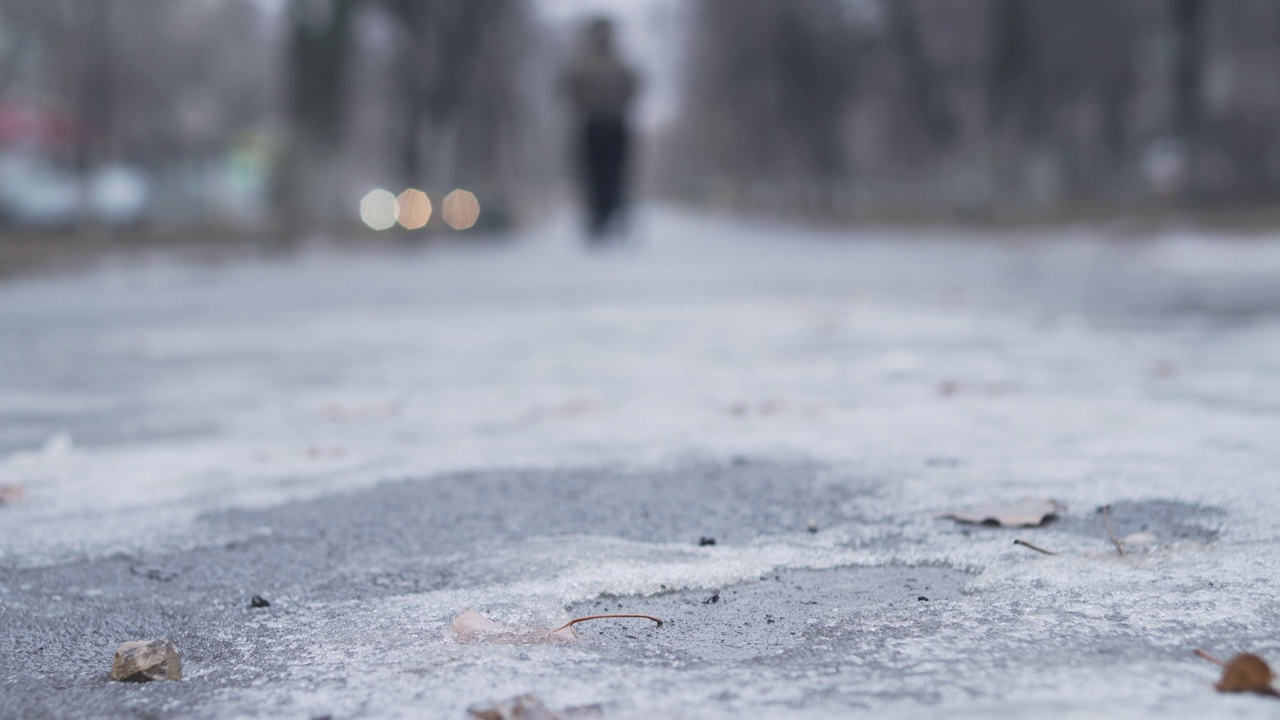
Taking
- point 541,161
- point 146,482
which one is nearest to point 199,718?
point 146,482

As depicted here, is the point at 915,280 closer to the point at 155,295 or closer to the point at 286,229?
the point at 155,295

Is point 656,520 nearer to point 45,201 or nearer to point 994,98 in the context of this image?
point 994,98

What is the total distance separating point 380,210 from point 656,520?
68.4ft

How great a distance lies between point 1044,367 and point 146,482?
289 centimetres

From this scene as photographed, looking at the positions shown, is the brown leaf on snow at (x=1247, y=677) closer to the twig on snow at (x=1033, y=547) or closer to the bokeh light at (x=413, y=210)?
the twig on snow at (x=1033, y=547)

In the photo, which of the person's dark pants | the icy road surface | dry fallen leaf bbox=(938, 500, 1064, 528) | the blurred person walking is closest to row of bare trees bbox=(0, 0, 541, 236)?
the person's dark pants

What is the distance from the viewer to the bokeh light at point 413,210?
74.7 ft

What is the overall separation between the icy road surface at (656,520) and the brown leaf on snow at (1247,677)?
0.11 feet

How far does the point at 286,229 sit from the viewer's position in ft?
57.0

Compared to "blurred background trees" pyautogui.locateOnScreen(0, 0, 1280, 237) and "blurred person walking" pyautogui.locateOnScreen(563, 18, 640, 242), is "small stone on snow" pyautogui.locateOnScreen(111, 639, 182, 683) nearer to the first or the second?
"blurred person walking" pyautogui.locateOnScreen(563, 18, 640, 242)

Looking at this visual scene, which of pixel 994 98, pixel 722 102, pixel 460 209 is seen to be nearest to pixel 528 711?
pixel 994 98

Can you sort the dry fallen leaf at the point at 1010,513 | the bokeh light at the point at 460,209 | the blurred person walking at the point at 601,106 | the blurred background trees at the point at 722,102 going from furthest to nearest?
1. the bokeh light at the point at 460,209
2. the blurred background trees at the point at 722,102
3. the blurred person walking at the point at 601,106
4. the dry fallen leaf at the point at 1010,513

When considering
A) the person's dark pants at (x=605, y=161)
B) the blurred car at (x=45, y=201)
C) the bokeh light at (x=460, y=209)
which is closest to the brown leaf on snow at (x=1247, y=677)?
the person's dark pants at (x=605, y=161)

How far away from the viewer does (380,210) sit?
2269 centimetres
